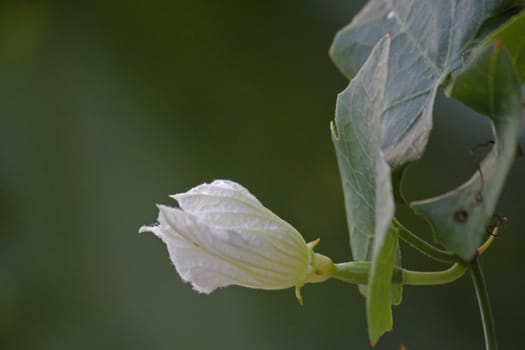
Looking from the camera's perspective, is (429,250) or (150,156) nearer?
(429,250)

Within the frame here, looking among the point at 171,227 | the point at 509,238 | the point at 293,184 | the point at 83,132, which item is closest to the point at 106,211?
the point at 83,132

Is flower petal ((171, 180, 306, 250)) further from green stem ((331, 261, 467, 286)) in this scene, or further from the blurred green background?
the blurred green background

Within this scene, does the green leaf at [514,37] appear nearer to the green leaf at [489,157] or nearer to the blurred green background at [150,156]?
the green leaf at [489,157]

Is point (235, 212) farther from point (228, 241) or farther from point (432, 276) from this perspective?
point (432, 276)

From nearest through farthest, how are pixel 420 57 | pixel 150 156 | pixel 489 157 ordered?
pixel 489 157
pixel 420 57
pixel 150 156

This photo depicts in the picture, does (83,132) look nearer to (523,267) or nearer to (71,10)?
(71,10)

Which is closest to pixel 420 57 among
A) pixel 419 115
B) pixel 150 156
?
pixel 419 115
